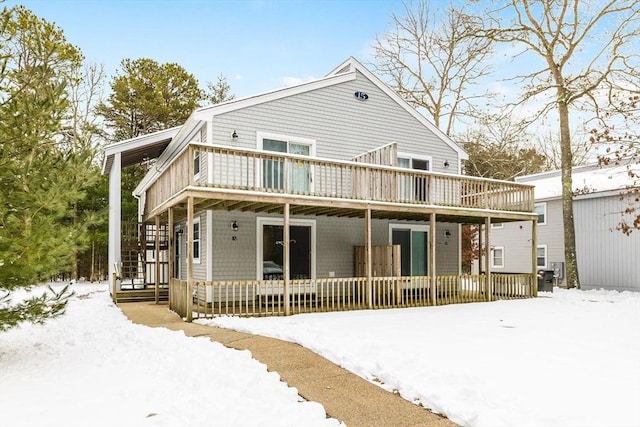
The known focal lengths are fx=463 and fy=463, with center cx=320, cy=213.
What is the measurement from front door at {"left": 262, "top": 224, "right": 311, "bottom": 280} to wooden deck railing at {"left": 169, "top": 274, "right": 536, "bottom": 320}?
48 centimetres

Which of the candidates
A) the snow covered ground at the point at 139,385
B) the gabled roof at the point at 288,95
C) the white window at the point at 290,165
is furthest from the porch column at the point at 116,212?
the snow covered ground at the point at 139,385

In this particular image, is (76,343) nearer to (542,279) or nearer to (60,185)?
(60,185)

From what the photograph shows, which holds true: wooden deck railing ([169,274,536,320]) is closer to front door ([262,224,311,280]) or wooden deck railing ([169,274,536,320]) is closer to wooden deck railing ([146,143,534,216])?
front door ([262,224,311,280])

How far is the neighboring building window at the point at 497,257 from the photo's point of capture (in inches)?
990

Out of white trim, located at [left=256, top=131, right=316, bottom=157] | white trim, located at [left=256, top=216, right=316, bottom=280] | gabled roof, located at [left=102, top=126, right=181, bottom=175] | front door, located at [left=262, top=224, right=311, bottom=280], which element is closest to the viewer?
white trim, located at [left=256, top=216, right=316, bottom=280]

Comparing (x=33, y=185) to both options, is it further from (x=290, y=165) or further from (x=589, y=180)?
(x=589, y=180)

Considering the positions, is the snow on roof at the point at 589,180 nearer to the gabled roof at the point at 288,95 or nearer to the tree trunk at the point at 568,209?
the tree trunk at the point at 568,209

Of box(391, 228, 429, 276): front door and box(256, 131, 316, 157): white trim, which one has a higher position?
box(256, 131, 316, 157): white trim

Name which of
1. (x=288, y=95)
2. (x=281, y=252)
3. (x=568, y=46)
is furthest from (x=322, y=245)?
(x=568, y=46)

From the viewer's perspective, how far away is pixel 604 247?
19656 millimetres

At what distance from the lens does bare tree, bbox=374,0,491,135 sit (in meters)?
26.5

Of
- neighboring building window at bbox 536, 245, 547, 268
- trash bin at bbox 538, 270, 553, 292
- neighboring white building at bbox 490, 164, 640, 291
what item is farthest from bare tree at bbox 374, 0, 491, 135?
trash bin at bbox 538, 270, 553, 292

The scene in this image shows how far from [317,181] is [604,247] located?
1382cm

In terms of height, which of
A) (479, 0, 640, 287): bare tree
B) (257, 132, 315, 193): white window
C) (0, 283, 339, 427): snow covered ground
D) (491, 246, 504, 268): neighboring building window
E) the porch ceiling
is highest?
(479, 0, 640, 287): bare tree
